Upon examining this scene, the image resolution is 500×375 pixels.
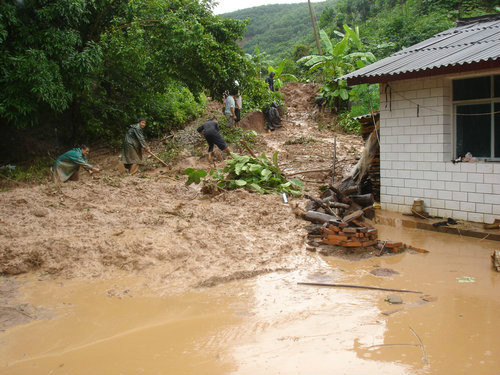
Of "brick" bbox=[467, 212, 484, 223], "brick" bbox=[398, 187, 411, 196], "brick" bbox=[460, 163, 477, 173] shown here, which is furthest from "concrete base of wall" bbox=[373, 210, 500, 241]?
"brick" bbox=[460, 163, 477, 173]

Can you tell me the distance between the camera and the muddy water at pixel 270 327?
11.5 ft

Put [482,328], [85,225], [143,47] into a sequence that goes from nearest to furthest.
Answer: [482,328] < [85,225] < [143,47]

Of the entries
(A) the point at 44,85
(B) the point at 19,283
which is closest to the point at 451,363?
(B) the point at 19,283

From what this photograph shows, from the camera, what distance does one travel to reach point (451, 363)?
11.2 ft

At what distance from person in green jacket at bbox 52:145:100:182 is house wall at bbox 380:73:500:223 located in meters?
6.66

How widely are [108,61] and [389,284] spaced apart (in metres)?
12.0

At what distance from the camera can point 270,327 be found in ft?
13.5

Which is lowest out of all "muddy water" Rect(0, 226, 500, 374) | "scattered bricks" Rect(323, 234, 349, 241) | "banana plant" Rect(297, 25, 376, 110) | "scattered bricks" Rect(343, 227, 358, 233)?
"muddy water" Rect(0, 226, 500, 374)

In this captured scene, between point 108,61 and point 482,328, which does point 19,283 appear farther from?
point 108,61

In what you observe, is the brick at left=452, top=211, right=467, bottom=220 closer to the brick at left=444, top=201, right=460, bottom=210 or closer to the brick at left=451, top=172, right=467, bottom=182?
the brick at left=444, top=201, right=460, bottom=210

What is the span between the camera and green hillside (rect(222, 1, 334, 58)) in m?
41.0

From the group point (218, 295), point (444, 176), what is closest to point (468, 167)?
point (444, 176)

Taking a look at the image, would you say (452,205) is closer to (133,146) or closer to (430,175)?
(430,175)

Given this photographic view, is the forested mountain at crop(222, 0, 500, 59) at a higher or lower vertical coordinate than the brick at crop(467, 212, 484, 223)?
higher
